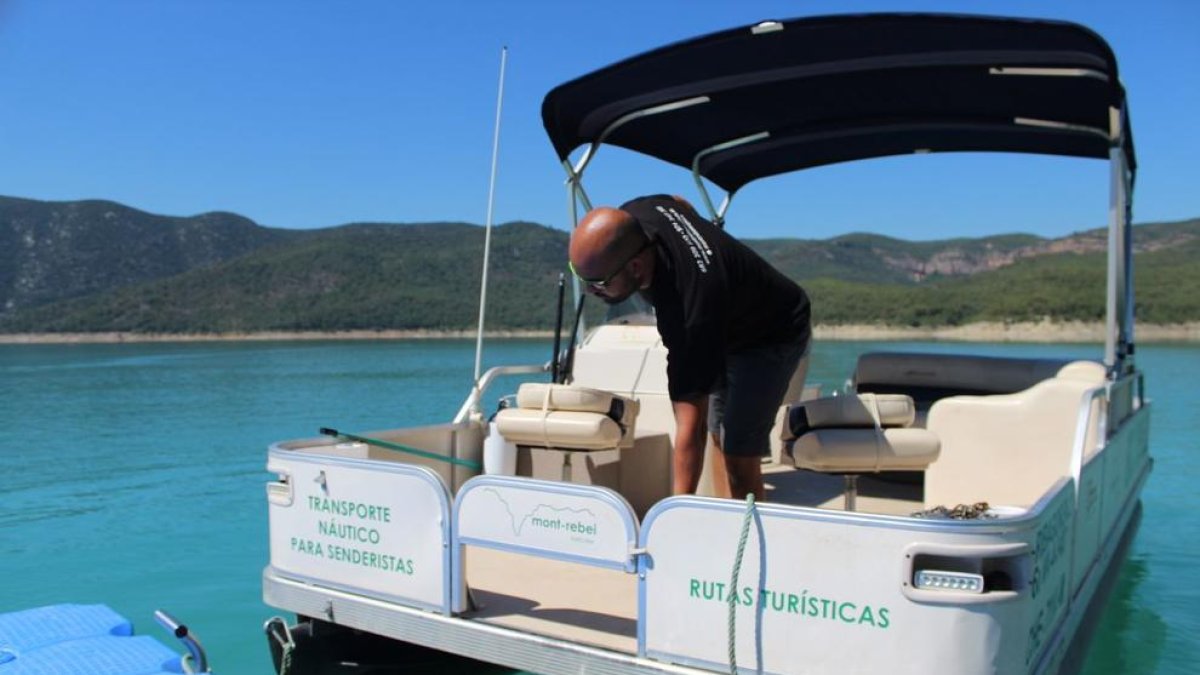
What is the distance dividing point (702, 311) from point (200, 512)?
980cm

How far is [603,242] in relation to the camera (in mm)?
2795

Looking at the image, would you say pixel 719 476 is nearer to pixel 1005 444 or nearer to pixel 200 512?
pixel 1005 444

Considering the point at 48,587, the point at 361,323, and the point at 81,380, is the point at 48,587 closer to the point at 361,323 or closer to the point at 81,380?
the point at 81,380

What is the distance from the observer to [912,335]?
7406 centimetres

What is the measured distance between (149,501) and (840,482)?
31.5 feet

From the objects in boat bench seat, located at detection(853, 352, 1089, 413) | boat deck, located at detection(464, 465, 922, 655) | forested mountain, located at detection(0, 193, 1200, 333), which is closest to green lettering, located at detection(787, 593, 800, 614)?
boat deck, located at detection(464, 465, 922, 655)

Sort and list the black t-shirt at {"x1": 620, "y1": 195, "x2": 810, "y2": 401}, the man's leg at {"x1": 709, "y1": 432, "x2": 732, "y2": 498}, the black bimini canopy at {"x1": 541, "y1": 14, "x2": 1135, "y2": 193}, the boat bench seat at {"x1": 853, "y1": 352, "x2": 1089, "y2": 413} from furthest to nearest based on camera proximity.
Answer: the boat bench seat at {"x1": 853, "y1": 352, "x2": 1089, "y2": 413} → the black bimini canopy at {"x1": 541, "y1": 14, "x2": 1135, "y2": 193} → the man's leg at {"x1": 709, "y1": 432, "x2": 732, "y2": 498} → the black t-shirt at {"x1": 620, "y1": 195, "x2": 810, "y2": 401}

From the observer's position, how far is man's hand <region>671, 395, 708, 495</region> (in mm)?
2967

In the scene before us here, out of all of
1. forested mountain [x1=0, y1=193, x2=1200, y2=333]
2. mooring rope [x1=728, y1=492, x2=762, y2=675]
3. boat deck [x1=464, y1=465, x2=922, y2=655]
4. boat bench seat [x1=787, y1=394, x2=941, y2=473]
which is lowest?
boat deck [x1=464, y1=465, x2=922, y2=655]

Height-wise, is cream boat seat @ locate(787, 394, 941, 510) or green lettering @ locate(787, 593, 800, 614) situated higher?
cream boat seat @ locate(787, 394, 941, 510)

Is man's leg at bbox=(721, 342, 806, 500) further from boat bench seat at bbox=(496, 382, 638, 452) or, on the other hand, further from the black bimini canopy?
the black bimini canopy

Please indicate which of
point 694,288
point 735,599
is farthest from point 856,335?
point 735,599

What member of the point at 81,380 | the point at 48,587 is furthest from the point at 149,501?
the point at 81,380

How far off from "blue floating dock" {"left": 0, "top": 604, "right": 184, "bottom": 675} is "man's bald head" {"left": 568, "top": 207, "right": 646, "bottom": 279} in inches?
64.7
